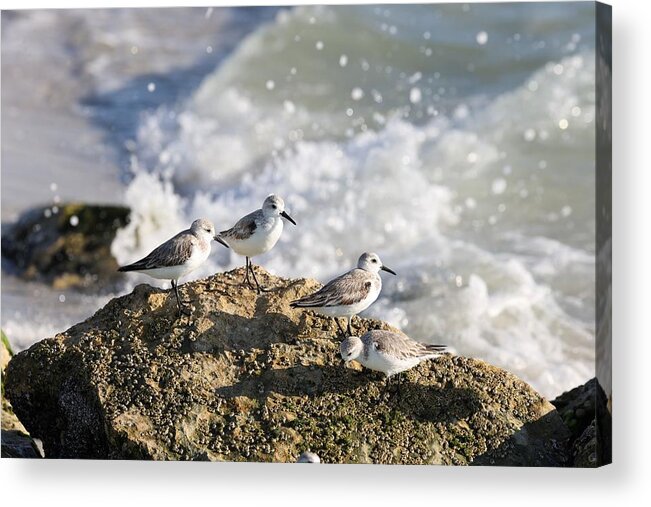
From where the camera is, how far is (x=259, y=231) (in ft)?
19.7

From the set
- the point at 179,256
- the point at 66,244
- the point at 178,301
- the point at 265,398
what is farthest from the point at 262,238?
the point at 66,244

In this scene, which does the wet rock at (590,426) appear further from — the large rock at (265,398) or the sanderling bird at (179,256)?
the sanderling bird at (179,256)

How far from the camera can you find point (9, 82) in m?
7.17

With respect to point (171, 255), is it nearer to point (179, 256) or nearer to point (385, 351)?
point (179, 256)

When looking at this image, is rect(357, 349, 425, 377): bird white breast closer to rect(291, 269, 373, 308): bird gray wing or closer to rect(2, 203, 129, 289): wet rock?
rect(291, 269, 373, 308): bird gray wing

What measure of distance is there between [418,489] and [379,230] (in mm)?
2365

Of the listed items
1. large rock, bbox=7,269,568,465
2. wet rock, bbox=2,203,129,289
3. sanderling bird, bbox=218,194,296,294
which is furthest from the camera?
wet rock, bbox=2,203,129,289

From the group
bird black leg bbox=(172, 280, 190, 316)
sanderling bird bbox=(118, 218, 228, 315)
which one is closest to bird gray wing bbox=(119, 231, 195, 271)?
sanderling bird bbox=(118, 218, 228, 315)

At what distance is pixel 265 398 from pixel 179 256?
2.98 ft

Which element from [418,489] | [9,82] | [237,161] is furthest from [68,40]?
[418,489]

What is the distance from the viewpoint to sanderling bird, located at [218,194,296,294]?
237 inches

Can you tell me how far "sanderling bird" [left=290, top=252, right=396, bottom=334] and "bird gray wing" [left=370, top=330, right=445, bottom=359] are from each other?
0.18 m

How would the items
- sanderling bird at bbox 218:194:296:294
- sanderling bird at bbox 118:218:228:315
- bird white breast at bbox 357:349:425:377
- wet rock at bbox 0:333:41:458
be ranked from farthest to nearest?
wet rock at bbox 0:333:41:458 < sanderling bird at bbox 218:194:296:294 < sanderling bird at bbox 118:218:228:315 < bird white breast at bbox 357:349:425:377

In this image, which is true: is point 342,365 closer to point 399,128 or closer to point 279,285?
point 279,285
